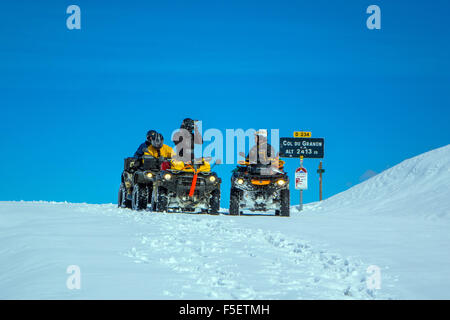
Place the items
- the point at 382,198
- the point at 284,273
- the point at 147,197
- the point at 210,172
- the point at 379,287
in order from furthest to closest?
the point at 382,198 < the point at 147,197 < the point at 210,172 < the point at 284,273 < the point at 379,287

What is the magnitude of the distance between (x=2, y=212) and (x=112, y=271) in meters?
9.26

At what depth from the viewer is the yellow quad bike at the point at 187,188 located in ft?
54.5

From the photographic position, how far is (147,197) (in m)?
18.3

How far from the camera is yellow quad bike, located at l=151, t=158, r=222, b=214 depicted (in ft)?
54.5

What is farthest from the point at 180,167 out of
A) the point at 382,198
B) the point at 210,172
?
the point at 382,198

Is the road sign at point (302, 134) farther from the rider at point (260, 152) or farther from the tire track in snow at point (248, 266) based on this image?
the tire track in snow at point (248, 266)

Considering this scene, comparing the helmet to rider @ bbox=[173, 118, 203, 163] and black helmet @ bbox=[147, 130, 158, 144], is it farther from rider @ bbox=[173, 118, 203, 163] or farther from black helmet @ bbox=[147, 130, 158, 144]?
black helmet @ bbox=[147, 130, 158, 144]

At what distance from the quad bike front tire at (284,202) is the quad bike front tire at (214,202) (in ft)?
6.37

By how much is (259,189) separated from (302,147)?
7.68 m

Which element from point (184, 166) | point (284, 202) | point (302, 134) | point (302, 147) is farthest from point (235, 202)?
point (302, 134)

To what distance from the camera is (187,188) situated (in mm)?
16641

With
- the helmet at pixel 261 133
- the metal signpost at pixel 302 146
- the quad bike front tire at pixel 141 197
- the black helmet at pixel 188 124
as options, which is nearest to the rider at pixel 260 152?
the helmet at pixel 261 133

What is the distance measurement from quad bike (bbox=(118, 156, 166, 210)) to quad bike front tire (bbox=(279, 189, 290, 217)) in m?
3.70

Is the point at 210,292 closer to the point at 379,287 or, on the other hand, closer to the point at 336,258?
the point at 379,287
